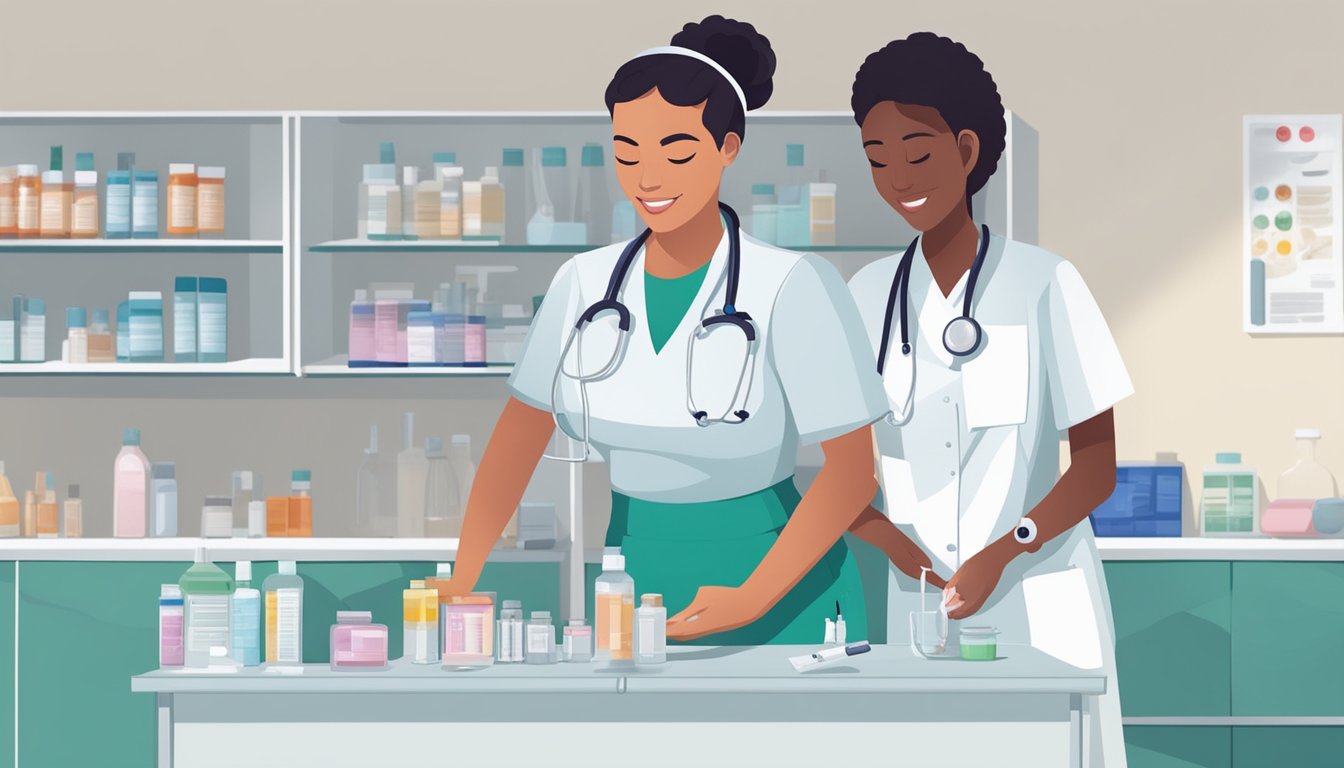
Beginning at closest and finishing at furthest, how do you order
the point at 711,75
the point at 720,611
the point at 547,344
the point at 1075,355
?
1. the point at 720,611
2. the point at 711,75
3. the point at 547,344
4. the point at 1075,355

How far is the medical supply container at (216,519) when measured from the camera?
398cm

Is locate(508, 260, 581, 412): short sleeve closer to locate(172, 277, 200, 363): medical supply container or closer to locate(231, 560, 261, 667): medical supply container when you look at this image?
locate(231, 560, 261, 667): medical supply container

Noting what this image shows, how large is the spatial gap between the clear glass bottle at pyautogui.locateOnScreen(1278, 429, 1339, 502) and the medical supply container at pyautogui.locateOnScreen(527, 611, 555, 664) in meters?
2.54

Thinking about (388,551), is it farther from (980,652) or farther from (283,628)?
(980,652)

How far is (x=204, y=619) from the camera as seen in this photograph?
2396 millimetres

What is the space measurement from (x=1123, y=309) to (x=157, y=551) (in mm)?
2591

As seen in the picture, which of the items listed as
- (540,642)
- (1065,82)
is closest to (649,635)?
(540,642)

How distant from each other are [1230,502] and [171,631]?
9.15 ft

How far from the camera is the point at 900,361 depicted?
9.77 feet

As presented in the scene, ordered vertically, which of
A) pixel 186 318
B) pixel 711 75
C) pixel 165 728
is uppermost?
pixel 711 75

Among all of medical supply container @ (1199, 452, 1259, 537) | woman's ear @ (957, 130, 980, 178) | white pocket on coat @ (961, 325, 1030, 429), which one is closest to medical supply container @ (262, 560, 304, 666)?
white pocket on coat @ (961, 325, 1030, 429)

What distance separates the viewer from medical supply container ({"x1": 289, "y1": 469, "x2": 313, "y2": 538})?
400 centimetres

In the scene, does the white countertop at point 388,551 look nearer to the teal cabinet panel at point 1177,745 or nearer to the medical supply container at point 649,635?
the teal cabinet panel at point 1177,745

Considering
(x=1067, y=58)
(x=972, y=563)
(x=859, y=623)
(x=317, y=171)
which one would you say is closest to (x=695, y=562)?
(x=859, y=623)
